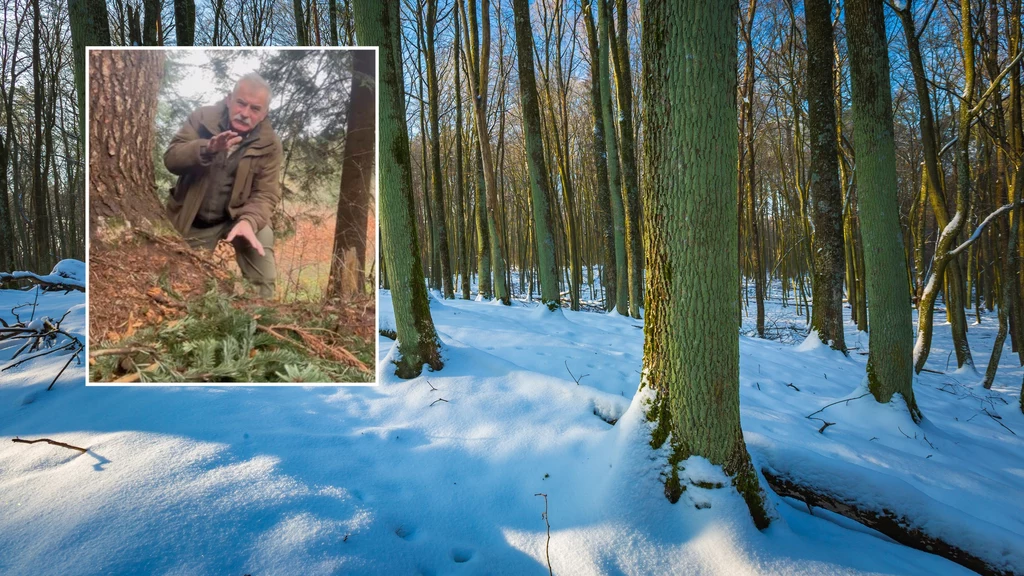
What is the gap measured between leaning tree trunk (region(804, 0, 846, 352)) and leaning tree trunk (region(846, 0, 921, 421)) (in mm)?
2204

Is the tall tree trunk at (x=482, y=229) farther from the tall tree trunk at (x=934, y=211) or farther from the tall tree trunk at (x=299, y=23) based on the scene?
the tall tree trunk at (x=934, y=211)

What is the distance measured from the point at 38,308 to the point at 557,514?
4.49 metres

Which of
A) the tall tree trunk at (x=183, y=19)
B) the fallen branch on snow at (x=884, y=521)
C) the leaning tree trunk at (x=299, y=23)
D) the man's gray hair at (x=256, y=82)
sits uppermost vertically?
the leaning tree trunk at (x=299, y=23)

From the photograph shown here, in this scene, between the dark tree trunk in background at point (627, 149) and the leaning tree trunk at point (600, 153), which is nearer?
the dark tree trunk in background at point (627, 149)

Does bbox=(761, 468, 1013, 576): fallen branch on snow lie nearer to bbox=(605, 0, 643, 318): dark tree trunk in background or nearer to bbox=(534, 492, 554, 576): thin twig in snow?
bbox=(534, 492, 554, 576): thin twig in snow

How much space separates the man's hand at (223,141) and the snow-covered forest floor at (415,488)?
1.18 meters

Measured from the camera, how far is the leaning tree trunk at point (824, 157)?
5.61m

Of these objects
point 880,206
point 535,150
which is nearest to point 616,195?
point 535,150

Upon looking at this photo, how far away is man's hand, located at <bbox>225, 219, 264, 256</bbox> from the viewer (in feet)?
6.73

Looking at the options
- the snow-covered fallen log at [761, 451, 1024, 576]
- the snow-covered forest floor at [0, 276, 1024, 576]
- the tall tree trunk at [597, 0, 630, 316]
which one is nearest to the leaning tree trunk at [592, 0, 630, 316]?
the tall tree trunk at [597, 0, 630, 316]

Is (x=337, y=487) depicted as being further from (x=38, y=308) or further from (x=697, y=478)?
(x=38, y=308)

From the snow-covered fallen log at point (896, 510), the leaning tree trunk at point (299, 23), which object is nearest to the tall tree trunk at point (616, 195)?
the leaning tree trunk at point (299, 23)

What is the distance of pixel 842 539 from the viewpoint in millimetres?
1856

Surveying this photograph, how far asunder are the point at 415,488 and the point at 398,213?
1.62m
